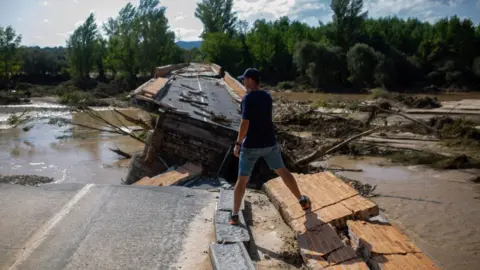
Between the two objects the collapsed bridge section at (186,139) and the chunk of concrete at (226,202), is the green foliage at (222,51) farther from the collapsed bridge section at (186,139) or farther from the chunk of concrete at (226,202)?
the chunk of concrete at (226,202)

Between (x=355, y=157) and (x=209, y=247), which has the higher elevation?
(x=209, y=247)

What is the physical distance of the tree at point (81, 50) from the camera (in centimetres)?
5338

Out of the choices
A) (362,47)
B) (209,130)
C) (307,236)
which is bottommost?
(307,236)

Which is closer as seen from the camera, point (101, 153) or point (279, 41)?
point (101, 153)

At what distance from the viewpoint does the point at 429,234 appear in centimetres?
707

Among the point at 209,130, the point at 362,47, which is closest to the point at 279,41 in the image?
the point at 362,47

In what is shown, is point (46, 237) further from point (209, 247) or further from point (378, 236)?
point (378, 236)

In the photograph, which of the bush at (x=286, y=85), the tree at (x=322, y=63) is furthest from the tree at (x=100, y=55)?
the tree at (x=322, y=63)

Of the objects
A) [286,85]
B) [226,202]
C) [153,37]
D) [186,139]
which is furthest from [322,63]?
[226,202]

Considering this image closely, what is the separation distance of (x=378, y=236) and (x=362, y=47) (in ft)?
141

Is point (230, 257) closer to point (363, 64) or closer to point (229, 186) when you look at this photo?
point (229, 186)

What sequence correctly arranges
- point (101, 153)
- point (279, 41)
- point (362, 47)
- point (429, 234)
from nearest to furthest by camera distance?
point (429, 234) < point (101, 153) < point (362, 47) < point (279, 41)

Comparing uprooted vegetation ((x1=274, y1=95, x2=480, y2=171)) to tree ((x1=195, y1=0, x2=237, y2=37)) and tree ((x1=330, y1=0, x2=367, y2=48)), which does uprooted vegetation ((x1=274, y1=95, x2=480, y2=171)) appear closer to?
tree ((x1=330, y1=0, x2=367, y2=48))

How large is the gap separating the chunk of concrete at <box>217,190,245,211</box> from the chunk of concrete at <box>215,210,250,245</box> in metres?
0.20
